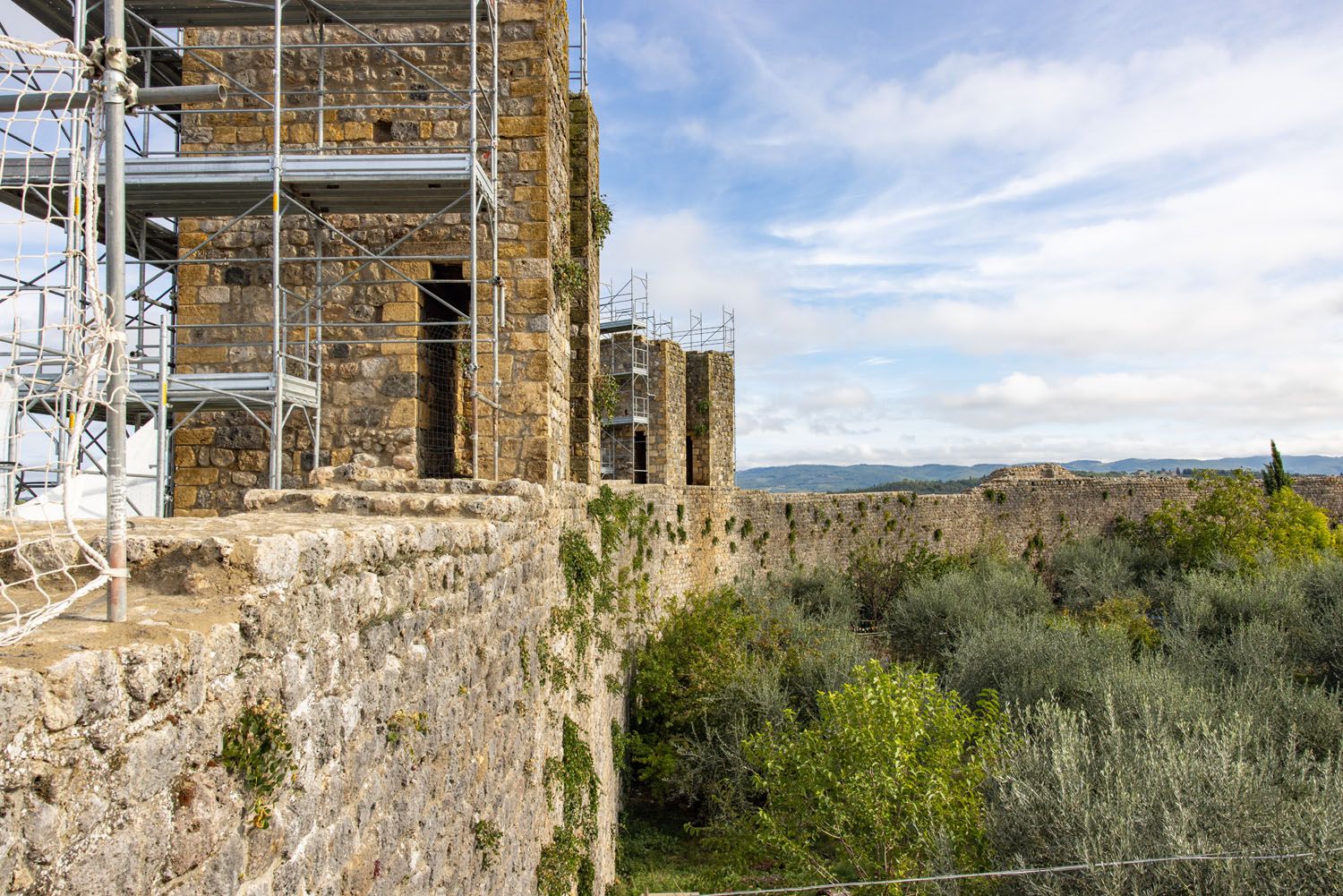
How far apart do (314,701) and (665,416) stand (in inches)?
609

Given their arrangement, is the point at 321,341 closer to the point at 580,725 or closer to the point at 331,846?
the point at 580,725

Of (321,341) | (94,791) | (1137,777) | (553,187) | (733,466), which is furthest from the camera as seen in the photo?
(733,466)

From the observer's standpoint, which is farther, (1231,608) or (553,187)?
(1231,608)

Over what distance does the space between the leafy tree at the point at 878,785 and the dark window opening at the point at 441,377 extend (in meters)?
4.39

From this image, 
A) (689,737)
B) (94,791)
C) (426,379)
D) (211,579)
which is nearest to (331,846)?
(211,579)

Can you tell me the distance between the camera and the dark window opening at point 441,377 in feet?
23.9

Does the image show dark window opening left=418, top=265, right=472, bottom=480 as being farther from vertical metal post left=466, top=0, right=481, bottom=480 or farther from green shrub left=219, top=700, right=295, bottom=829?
green shrub left=219, top=700, right=295, bottom=829

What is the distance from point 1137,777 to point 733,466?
1468 cm

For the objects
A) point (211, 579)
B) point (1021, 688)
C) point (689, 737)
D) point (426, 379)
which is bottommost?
point (689, 737)

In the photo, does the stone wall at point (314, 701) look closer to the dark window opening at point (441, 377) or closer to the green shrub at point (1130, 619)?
the dark window opening at point (441, 377)

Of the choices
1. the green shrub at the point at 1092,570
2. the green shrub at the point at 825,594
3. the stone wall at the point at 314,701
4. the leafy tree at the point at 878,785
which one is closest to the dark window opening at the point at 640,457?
the green shrub at the point at 825,594

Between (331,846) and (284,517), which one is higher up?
(284,517)

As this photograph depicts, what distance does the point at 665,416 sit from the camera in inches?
700

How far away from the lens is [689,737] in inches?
472
